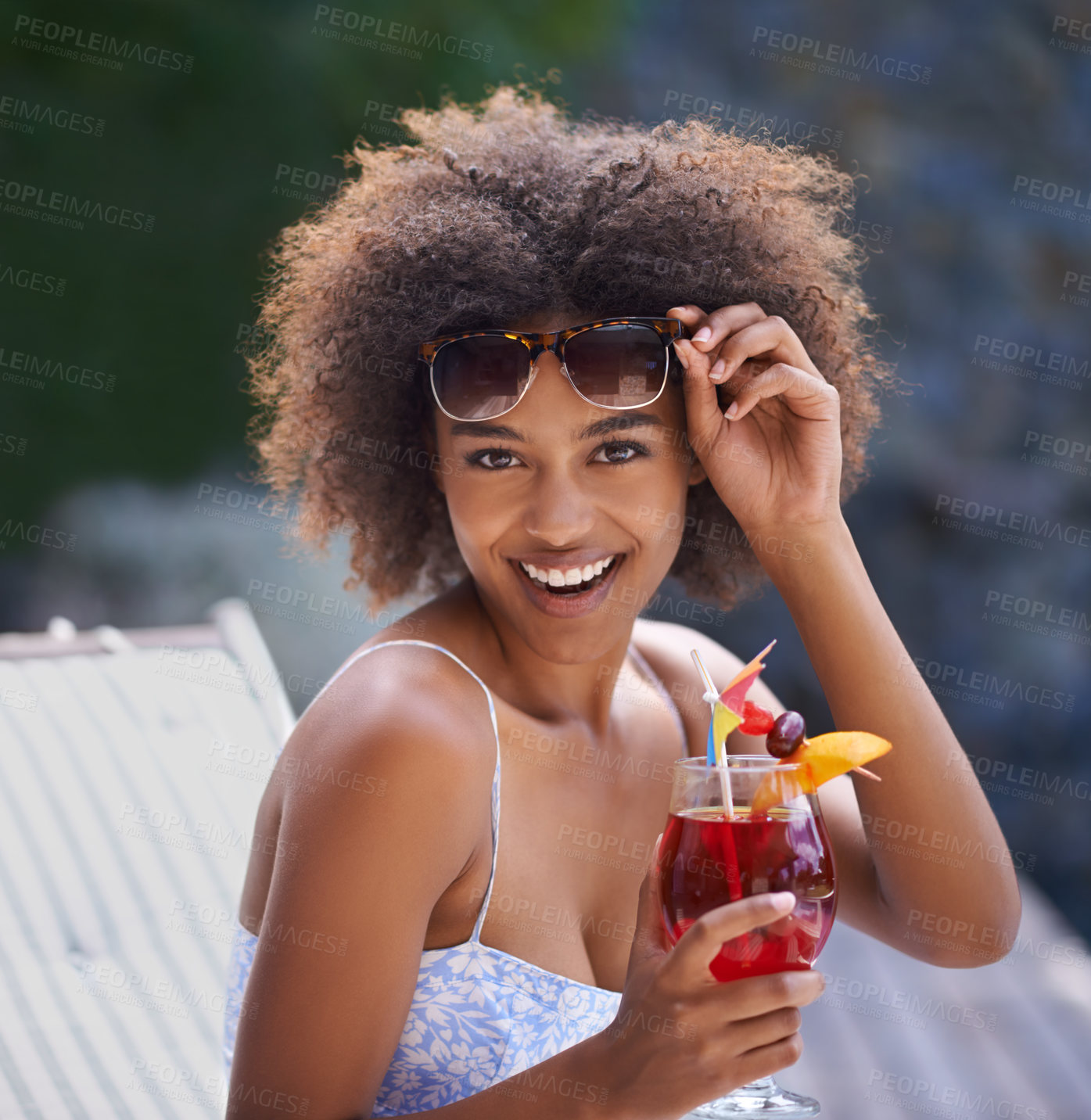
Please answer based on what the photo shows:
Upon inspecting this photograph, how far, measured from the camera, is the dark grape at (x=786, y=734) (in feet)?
4.20

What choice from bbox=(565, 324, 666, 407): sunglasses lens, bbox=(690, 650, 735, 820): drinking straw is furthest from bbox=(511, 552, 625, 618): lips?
bbox=(690, 650, 735, 820): drinking straw

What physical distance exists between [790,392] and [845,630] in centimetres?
42

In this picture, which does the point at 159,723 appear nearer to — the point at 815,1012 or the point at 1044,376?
the point at 815,1012

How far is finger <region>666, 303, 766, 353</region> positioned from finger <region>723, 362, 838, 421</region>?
91 millimetres

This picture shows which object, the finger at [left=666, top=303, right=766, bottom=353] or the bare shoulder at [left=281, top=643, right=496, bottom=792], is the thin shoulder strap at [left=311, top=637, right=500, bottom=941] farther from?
the finger at [left=666, top=303, right=766, bottom=353]

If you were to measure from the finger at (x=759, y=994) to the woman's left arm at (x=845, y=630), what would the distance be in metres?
0.71

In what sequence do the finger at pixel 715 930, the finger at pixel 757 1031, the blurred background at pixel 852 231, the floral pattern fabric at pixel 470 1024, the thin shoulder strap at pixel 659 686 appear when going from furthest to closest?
→ the blurred background at pixel 852 231, the thin shoulder strap at pixel 659 686, the floral pattern fabric at pixel 470 1024, the finger at pixel 757 1031, the finger at pixel 715 930

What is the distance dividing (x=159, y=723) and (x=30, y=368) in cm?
329

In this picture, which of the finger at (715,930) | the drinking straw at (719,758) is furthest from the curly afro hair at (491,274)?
the finger at (715,930)

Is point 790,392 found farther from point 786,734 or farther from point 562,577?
point 786,734

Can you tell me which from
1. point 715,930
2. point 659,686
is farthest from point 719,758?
point 659,686

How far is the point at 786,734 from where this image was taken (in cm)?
128

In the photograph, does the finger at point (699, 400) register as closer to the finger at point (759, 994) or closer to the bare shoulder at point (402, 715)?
the bare shoulder at point (402, 715)

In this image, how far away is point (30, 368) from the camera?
5621mm
